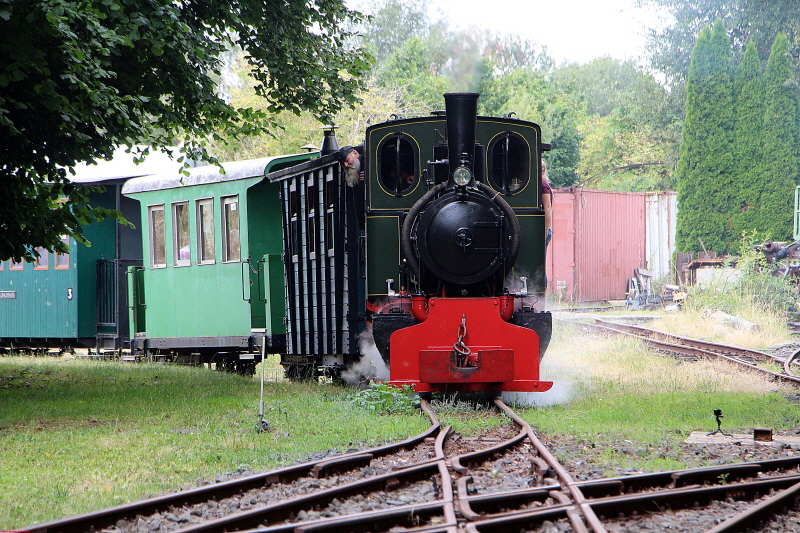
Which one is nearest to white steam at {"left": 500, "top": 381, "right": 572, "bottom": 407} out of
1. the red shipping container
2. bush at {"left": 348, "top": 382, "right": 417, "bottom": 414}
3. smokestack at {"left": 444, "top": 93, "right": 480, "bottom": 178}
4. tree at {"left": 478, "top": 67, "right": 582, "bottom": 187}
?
bush at {"left": 348, "top": 382, "right": 417, "bottom": 414}

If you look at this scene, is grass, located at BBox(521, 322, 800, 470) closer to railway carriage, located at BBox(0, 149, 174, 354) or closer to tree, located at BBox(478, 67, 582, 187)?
railway carriage, located at BBox(0, 149, 174, 354)

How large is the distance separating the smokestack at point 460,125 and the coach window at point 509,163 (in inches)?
30.3

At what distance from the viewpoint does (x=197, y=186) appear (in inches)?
557

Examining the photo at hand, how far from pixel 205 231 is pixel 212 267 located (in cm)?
58

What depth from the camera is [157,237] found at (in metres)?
15.2

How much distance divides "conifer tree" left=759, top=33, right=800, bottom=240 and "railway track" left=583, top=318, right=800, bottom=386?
661 inches

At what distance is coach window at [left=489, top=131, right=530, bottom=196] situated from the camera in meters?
Result: 9.96

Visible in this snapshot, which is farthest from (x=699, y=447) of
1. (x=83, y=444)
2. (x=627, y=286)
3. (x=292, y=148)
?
(x=627, y=286)

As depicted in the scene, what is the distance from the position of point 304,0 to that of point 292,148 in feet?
59.7

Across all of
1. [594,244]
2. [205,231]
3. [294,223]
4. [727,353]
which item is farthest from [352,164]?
[594,244]

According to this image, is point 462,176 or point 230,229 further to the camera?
point 230,229

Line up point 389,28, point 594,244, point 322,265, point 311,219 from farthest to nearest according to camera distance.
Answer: point 594,244, point 389,28, point 311,219, point 322,265

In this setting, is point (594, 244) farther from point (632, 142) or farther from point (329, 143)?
point (329, 143)

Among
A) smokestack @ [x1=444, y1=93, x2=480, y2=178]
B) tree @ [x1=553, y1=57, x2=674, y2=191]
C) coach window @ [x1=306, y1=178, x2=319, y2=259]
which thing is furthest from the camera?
tree @ [x1=553, y1=57, x2=674, y2=191]
